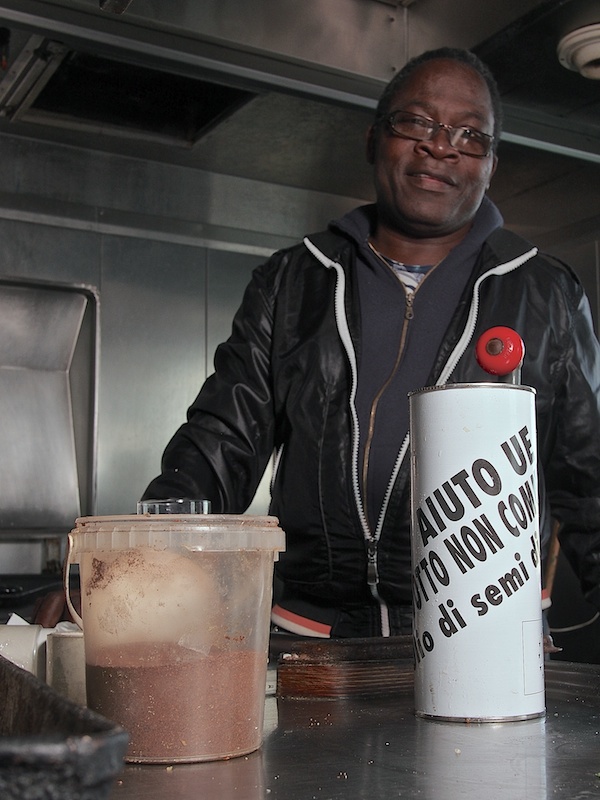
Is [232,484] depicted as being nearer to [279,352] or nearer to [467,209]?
[279,352]

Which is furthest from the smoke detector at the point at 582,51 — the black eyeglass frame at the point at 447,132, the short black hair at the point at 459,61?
the black eyeglass frame at the point at 447,132

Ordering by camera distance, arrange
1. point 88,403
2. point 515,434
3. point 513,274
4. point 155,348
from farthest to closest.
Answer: point 155,348 < point 88,403 < point 513,274 < point 515,434

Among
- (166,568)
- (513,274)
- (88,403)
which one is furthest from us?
(88,403)

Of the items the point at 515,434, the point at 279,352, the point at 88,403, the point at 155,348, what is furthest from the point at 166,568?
the point at 155,348

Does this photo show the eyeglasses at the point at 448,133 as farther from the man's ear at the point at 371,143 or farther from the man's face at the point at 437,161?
the man's ear at the point at 371,143

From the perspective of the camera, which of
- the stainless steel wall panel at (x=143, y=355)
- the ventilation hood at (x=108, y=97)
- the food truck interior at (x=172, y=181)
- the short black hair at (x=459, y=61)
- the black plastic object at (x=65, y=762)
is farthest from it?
the stainless steel wall panel at (x=143, y=355)

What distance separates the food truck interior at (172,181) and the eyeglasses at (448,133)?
49 cm

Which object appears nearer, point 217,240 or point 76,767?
point 76,767

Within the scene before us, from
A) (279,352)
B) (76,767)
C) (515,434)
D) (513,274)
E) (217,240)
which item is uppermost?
(217,240)

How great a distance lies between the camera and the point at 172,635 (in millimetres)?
616

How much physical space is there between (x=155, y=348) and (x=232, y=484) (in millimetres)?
1677

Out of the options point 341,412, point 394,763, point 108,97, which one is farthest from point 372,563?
point 108,97

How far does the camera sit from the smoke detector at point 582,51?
6.16ft

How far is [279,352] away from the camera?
1.61 meters
